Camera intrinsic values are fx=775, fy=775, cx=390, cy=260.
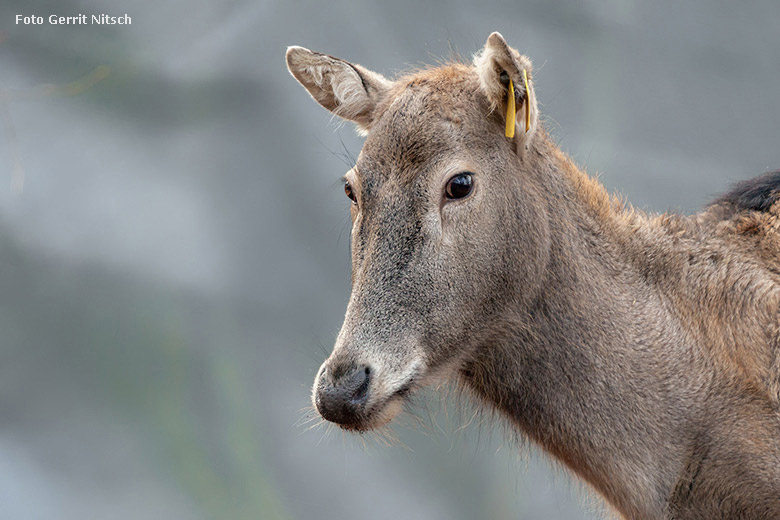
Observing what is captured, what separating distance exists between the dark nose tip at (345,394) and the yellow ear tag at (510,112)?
1486 mm

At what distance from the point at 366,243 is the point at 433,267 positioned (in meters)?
0.43

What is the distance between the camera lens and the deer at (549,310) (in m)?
3.96

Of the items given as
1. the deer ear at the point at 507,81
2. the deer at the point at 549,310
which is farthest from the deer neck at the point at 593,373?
the deer ear at the point at 507,81

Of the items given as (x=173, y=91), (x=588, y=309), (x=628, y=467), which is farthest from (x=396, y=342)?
(x=173, y=91)

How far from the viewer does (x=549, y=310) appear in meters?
4.36

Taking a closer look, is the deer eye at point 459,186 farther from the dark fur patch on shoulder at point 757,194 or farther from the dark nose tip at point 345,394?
the dark fur patch on shoulder at point 757,194

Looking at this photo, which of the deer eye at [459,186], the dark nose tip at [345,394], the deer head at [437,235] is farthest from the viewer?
the deer eye at [459,186]

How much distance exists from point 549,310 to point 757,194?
61.5 inches

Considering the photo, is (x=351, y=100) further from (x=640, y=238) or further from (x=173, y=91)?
(x=173, y=91)

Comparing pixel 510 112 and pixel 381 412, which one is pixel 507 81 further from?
pixel 381 412

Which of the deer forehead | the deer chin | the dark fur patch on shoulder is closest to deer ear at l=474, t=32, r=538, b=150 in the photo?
the deer forehead

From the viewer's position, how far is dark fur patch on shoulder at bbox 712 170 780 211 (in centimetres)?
470

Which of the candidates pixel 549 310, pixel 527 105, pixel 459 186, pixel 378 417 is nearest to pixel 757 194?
pixel 549 310

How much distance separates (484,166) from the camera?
419 centimetres
